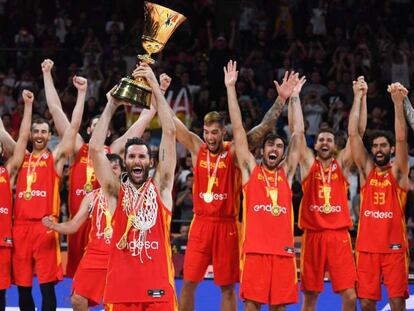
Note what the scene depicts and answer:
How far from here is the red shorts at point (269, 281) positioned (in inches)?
365

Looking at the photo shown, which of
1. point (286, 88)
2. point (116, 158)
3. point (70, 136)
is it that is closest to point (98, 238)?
point (116, 158)

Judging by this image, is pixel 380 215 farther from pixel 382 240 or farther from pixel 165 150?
pixel 165 150

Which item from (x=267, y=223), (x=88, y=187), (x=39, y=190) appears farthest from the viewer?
(x=88, y=187)

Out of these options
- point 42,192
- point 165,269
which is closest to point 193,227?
point 42,192

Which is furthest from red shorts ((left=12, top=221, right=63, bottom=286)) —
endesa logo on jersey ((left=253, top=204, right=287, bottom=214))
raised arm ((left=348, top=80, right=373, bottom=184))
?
raised arm ((left=348, top=80, right=373, bottom=184))

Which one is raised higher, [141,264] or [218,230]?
[218,230]

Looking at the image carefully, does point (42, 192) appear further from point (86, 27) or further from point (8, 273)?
point (86, 27)

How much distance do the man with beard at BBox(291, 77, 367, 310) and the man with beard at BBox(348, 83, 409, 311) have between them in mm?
153

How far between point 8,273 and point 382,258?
3760 mm

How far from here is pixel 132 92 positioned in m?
7.61

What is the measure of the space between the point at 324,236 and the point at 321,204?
32 cm

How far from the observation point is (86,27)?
19.0 meters

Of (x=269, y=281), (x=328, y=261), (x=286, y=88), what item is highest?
(x=286, y=88)

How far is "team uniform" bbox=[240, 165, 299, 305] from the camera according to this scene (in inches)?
366
